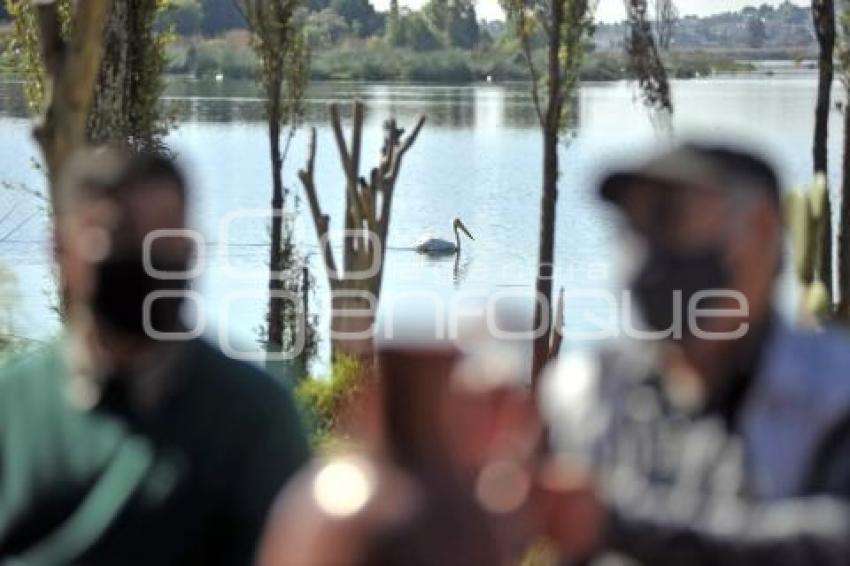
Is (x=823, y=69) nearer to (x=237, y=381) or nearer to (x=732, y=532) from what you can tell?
(x=237, y=381)

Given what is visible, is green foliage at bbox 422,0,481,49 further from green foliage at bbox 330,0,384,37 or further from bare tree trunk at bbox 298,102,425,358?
bare tree trunk at bbox 298,102,425,358

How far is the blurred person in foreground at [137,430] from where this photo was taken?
2.00m

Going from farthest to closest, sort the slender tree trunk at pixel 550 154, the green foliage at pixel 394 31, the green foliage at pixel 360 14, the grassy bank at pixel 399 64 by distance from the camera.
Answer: the green foliage at pixel 360 14
the green foliage at pixel 394 31
the grassy bank at pixel 399 64
the slender tree trunk at pixel 550 154

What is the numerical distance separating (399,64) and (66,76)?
40779mm

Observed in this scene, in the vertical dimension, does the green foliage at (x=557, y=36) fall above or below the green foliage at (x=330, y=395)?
above

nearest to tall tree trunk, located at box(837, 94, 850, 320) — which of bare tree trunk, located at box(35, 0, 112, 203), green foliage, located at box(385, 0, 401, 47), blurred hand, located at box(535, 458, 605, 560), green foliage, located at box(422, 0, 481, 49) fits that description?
bare tree trunk, located at box(35, 0, 112, 203)

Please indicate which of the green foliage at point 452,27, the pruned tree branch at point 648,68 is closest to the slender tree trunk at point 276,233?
the pruned tree branch at point 648,68

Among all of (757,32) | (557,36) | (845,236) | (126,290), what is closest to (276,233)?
(557,36)

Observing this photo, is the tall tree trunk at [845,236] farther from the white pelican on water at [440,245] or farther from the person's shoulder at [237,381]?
the person's shoulder at [237,381]

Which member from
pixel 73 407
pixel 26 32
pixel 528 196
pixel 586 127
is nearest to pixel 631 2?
pixel 26 32

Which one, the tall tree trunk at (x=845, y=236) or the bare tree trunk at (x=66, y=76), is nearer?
the bare tree trunk at (x=66, y=76)

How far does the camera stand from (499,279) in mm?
18391

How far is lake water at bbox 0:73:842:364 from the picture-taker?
13.4 m

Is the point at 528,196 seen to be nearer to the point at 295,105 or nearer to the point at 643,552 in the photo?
the point at 295,105
